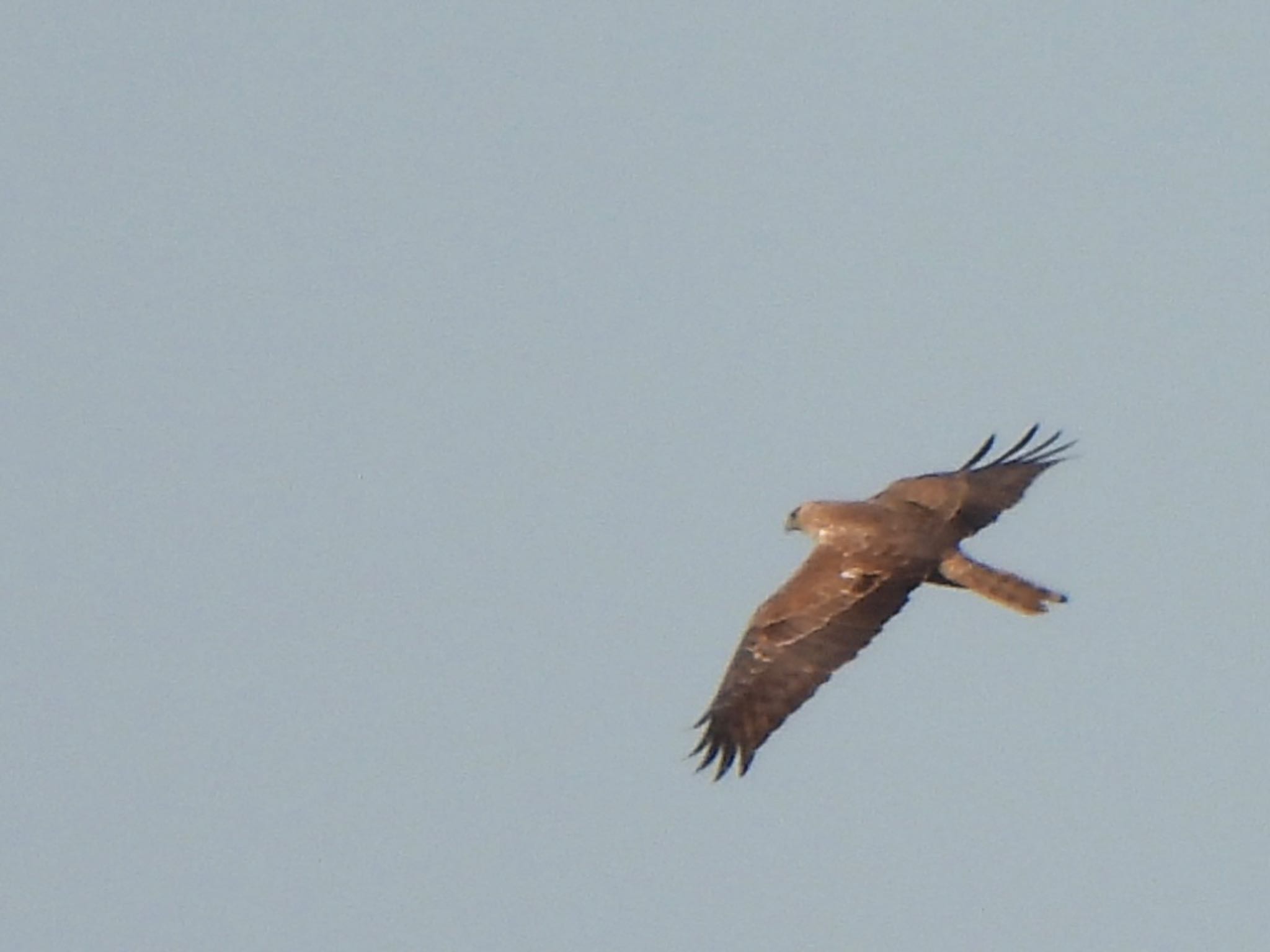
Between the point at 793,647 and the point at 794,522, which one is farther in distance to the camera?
the point at 794,522

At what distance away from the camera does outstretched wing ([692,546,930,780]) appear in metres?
24.4

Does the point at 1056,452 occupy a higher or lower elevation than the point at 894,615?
higher

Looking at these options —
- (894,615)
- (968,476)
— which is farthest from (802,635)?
(968,476)

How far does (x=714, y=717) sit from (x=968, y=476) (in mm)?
3186

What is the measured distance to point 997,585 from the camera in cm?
2505

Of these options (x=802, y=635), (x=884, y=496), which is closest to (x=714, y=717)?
(x=802, y=635)

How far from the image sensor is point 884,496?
25.9 m

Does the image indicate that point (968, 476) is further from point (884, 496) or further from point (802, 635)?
point (802, 635)

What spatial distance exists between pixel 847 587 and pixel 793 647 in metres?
0.70

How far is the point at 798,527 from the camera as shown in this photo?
85.5 feet

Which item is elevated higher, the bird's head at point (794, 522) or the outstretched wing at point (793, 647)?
the bird's head at point (794, 522)

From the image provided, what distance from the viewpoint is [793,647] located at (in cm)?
2452

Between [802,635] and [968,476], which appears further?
[968,476]

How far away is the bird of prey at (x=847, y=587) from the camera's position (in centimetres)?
2439
